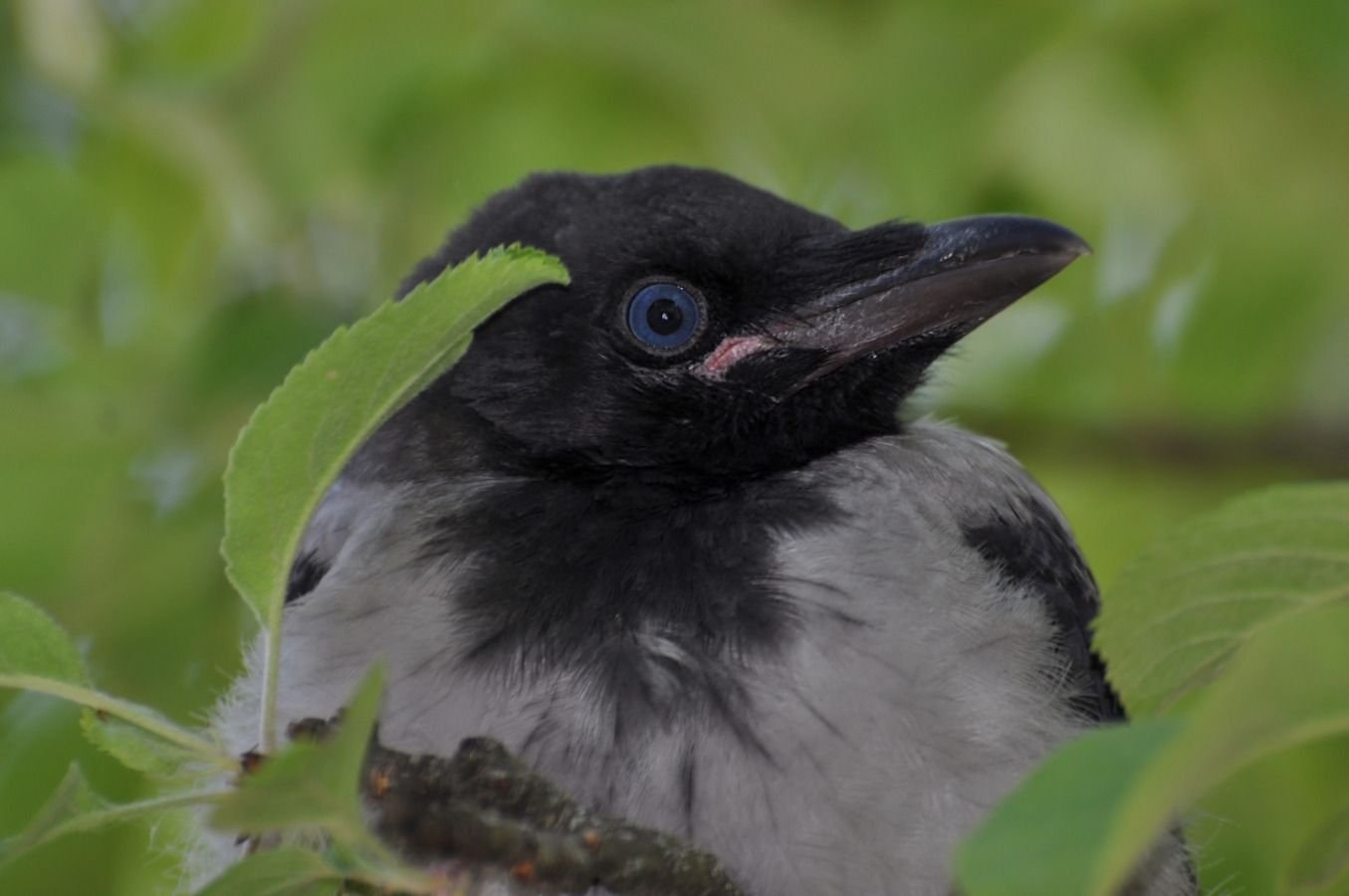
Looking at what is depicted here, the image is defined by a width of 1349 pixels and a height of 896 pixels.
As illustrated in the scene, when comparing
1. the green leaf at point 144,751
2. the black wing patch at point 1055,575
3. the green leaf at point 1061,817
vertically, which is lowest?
the green leaf at point 144,751

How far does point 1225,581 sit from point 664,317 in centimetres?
197

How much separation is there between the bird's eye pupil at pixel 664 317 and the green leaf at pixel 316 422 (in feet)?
5.33

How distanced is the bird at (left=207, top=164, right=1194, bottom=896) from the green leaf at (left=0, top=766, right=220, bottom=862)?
3.46 feet

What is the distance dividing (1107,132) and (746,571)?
2.10 meters

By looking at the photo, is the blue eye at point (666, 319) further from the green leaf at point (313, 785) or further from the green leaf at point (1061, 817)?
the green leaf at point (1061, 817)

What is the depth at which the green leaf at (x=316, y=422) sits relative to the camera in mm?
1923

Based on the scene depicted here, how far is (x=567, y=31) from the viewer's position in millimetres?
4281

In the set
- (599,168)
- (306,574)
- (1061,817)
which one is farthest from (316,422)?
(599,168)

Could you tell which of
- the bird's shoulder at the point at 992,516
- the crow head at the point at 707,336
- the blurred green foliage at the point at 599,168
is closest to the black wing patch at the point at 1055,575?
the bird's shoulder at the point at 992,516

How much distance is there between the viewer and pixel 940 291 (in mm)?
3520

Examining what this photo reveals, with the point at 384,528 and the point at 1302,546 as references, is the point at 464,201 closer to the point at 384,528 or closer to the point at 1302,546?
the point at 384,528

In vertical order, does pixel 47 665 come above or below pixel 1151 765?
below

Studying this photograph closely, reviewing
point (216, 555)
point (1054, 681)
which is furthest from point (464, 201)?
point (1054, 681)

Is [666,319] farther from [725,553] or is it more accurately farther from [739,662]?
[739,662]
